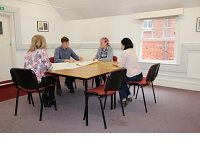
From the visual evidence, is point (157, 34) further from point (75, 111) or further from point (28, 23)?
point (28, 23)

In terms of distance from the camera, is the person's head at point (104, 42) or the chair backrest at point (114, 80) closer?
the chair backrest at point (114, 80)

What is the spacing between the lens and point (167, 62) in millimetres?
4559

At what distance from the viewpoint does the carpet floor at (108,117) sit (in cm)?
240

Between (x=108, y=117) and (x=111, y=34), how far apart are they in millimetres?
3008

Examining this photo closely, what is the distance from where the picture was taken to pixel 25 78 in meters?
2.53

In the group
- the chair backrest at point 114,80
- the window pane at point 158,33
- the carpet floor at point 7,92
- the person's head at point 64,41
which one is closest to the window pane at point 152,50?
the window pane at point 158,33

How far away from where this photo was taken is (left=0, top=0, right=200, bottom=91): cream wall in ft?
13.4

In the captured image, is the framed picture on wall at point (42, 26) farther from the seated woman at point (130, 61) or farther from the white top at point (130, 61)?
the white top at point (130, 61)

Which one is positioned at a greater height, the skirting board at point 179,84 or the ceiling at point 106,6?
the ceiling at point 106,6

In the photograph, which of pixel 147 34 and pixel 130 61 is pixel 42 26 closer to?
pixel 147 34

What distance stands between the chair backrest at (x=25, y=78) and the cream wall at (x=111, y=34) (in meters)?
2.80

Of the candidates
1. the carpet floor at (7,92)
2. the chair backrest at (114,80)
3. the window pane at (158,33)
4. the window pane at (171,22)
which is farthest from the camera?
the window pane at (158,33)

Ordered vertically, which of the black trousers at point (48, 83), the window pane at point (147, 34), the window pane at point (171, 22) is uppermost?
the window pane at point (171, 22)

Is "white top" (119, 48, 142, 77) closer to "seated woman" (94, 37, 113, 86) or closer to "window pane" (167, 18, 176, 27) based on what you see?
"seated woman" (94, 37, 113, 86)
